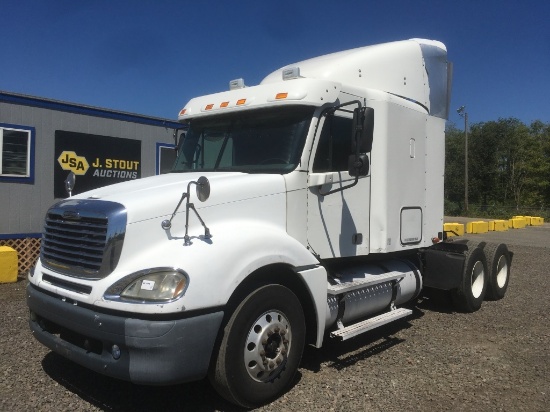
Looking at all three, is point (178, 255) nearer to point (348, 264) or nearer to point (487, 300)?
point (348, 264)

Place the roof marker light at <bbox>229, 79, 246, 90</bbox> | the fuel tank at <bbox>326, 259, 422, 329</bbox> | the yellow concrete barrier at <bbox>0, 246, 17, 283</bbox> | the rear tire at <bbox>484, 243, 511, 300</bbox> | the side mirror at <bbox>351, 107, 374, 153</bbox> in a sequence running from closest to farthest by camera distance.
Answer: the side mirror at <bbox>351, 107, 374, 153</bbox>
the fuel tank at <bbox>326, 259, 422, 329</bbox>
the roof marker light at <bbox>229, 79, 246, 90</bbox>
the rear tire at <bbox>484, 243, 511, 300</bbox>
the yellow concrete barrier at <bbox>0, 246, 17, 283</bbox>

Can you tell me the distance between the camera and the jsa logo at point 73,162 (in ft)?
34.7

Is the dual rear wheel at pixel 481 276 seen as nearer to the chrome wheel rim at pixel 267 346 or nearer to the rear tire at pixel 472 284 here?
the rear tire at pixel 472 284

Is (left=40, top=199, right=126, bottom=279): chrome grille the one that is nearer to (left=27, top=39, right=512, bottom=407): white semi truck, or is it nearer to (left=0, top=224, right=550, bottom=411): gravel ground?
(left=27, top=39, right=512, bottom=407): white semi truck

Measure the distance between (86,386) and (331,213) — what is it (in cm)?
285

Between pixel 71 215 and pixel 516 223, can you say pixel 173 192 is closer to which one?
pixel 71 215

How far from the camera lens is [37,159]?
33.3 feet

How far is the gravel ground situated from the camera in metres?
4.12

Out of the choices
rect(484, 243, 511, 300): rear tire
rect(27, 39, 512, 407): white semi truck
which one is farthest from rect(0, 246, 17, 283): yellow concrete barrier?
rect(484, 243, 511, 300): rear tire

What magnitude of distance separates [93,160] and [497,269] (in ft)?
28.5

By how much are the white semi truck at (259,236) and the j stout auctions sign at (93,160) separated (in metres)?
5.73

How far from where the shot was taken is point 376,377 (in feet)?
15.5

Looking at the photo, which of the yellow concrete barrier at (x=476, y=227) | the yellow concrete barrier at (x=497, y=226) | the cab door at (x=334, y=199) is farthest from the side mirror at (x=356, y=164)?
the yellow concrete barrier at (x=497, y=226)

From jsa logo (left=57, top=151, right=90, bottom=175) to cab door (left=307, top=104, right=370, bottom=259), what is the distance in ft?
24.7
